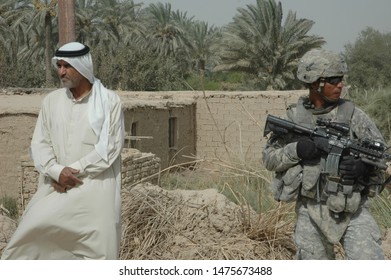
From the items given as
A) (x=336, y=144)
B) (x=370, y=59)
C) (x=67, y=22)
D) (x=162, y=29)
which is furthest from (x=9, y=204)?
(x=370, y=59)

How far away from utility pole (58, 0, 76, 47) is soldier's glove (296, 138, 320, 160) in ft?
12.9

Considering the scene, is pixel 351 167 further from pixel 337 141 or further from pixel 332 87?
pixel 332 87

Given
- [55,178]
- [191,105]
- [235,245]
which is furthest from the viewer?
[191,105]

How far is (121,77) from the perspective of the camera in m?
26.2

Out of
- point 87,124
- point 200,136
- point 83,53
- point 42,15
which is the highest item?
point 42,15

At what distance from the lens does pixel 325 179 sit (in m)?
3.87

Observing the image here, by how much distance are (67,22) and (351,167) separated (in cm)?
423

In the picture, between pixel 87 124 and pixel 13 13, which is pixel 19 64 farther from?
pixel 87 124

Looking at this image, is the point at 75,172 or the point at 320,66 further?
the point at 75,172

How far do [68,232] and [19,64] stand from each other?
76.6ft

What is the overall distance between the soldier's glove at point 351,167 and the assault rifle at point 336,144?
0.08 ft

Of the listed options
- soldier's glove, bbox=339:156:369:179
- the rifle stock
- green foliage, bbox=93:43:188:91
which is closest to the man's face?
the rifle stock

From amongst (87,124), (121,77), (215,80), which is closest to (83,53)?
(87,124)

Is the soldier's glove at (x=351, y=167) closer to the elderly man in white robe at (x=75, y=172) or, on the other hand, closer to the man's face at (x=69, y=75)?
the elderly man in white robe at (x=75, y=172)
